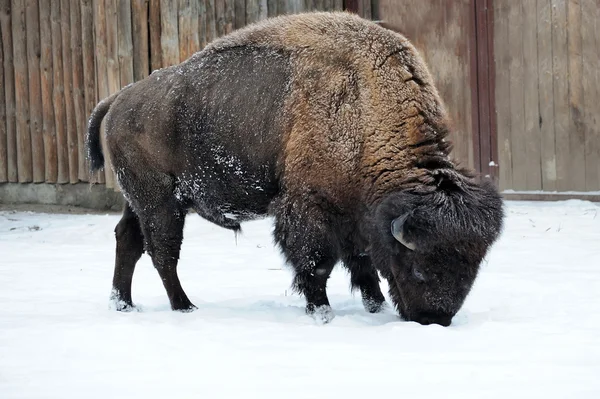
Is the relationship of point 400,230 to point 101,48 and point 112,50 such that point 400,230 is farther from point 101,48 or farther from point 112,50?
point 101,48

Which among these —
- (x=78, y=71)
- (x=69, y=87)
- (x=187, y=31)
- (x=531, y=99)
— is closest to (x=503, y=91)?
(x=531, y=99)

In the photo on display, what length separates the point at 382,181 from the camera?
16.3 feet

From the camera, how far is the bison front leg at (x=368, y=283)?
17.8ft

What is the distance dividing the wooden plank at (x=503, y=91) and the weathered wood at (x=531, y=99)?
0.19 metres

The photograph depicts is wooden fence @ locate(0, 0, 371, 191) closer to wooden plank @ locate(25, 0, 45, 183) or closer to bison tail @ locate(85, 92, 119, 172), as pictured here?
wooden plank @ locate(25, 0, 45, 183)

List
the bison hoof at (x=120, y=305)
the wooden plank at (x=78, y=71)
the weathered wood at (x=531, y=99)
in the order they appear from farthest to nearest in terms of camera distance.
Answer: the wooden plank at (x=78, y=71) → the weathered wood at (x=531, y=99) → the bison hoof at (x=120, y=305)

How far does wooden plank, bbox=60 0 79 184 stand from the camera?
10.4 meters

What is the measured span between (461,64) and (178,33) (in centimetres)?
313

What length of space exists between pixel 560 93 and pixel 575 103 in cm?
20

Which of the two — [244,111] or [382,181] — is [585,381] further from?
[244,111]

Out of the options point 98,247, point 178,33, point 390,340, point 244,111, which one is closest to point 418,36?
point 178,33

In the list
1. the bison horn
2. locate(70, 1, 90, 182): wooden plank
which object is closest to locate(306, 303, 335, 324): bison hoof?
the bison horn

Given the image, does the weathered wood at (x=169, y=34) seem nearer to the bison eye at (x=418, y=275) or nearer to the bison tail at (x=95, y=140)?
the bison tail at (x=95, y=140)

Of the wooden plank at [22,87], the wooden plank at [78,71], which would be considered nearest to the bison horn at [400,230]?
the wooden plank at [78,71]
